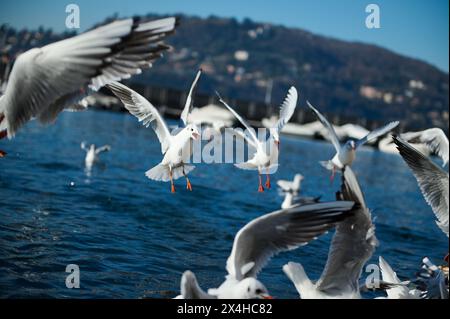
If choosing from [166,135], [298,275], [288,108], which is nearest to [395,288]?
[298,275]

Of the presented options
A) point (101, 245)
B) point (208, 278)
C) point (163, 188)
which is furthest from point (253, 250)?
point (163, 188)

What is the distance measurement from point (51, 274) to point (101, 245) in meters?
1.56

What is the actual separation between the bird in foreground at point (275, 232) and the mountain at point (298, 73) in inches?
2163

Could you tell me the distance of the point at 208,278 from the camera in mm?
8008

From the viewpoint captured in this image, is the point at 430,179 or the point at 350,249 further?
the point at 430,179

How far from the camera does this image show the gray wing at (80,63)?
6141 millimetres

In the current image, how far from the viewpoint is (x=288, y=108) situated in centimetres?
1062

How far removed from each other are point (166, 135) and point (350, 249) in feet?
12.0

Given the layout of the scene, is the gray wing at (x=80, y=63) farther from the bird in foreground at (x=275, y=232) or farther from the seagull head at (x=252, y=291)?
the seagull head at (x=252, y=291)

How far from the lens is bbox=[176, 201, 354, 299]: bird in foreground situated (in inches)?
234

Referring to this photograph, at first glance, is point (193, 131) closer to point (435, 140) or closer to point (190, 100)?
point (190, 100)

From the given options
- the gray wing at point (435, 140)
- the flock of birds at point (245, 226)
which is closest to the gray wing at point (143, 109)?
the flock of birds at point (245, 226)

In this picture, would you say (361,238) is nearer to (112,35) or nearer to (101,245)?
(112,35)

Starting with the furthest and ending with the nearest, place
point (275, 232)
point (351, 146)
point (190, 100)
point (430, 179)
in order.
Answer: point (351, 146) < point (190, 100) < point (430, 179) < point (275, 232)
